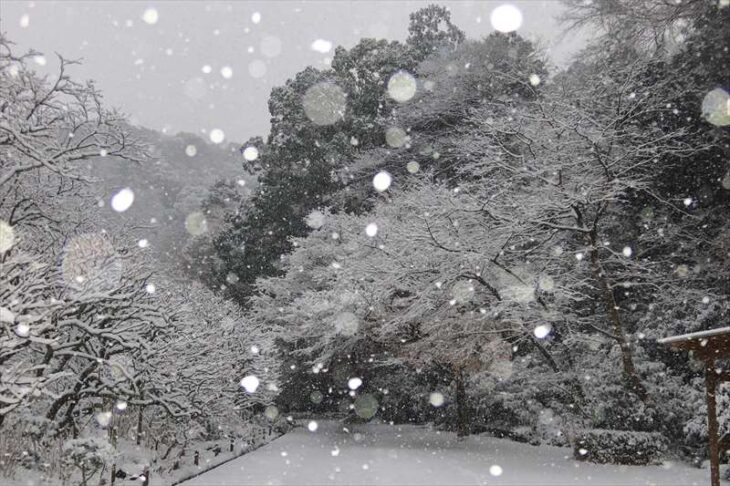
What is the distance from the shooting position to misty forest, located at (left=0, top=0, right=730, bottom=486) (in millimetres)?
10273

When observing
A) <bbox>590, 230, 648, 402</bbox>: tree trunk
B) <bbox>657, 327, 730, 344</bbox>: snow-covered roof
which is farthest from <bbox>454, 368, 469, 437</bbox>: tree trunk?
<bbox>657, 327, 730, 344</bbox>: snow-covered roof

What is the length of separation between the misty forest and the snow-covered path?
141mm

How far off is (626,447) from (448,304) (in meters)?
5.84

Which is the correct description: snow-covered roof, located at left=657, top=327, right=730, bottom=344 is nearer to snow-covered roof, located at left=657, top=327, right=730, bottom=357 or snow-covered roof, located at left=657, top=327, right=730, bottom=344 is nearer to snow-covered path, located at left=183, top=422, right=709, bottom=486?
snow-covered roof, located at left=657, top=327, right=730, bottom=357

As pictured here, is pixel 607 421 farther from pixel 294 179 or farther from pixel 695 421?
pixel 294 179

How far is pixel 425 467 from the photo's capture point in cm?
1360

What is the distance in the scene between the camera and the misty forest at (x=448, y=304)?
1027 cm

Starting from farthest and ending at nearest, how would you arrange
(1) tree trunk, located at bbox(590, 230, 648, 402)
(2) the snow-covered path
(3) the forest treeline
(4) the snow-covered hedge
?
(3) the forest treeline, (1) tree trunk, located at bbox(590, 230, 648, 402), (4) the snow-covered hedge, (2) the snow-covered path

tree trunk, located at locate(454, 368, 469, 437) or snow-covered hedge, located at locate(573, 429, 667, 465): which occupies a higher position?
tree trunk, located at locate(454, 368, 469, 437)

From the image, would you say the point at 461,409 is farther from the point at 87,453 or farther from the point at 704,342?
the point at 87,453

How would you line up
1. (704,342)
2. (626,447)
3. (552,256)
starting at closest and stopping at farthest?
(704,342) < (626,447) < (552,256)

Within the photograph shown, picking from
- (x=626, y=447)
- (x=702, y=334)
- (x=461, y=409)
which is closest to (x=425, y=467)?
(x=626, y=447)

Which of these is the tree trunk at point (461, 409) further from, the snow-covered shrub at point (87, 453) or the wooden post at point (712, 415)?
the snow-covered shrub at point (87, 453)

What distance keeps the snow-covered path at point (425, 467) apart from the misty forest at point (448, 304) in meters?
0.14
